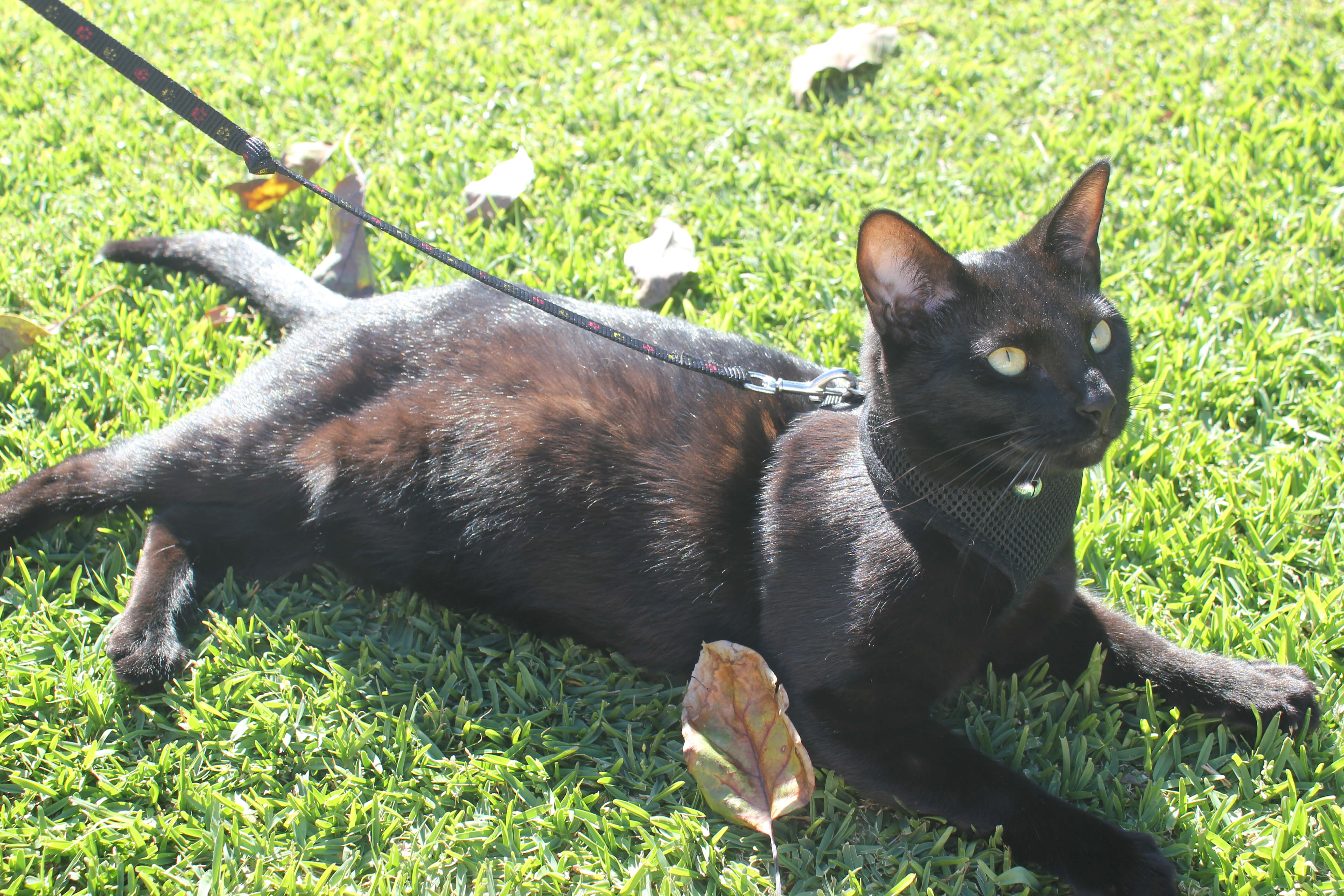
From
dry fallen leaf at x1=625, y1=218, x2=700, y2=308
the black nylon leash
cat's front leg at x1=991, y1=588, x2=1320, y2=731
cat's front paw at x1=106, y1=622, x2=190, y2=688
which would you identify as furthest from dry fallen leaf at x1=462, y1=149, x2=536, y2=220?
cat's front leg at x1=991, y1=588, x2=1320, y2=731

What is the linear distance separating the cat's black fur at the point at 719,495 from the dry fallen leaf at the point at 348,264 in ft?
1.94

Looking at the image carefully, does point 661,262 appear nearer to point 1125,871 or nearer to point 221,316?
point 221,316

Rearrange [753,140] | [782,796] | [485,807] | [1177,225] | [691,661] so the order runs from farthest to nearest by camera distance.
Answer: [753,140], [1177,225], [691,661], [485,807], [782,796]

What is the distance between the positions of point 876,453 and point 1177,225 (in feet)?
6.50

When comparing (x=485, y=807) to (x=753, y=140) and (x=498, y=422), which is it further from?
(x=753, y=140)

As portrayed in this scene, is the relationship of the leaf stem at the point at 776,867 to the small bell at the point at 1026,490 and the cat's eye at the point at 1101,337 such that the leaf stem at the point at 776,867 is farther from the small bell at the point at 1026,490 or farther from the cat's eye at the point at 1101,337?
the cat's eye at the point at 1101,337

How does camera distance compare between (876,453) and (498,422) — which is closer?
(876,453)

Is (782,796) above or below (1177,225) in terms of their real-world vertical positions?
below

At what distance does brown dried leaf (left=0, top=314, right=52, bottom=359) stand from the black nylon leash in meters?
1.05

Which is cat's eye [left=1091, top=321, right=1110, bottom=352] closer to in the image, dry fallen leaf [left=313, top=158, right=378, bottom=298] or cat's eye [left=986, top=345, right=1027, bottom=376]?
cat's eye [left=986, top=345, right=1027, bottom=376]

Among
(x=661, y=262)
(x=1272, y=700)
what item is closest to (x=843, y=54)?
(x=661, y=262)

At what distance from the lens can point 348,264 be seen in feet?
10.1

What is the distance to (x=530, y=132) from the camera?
3.74 metres

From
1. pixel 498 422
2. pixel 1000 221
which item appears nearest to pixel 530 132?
pixel 1000 221
